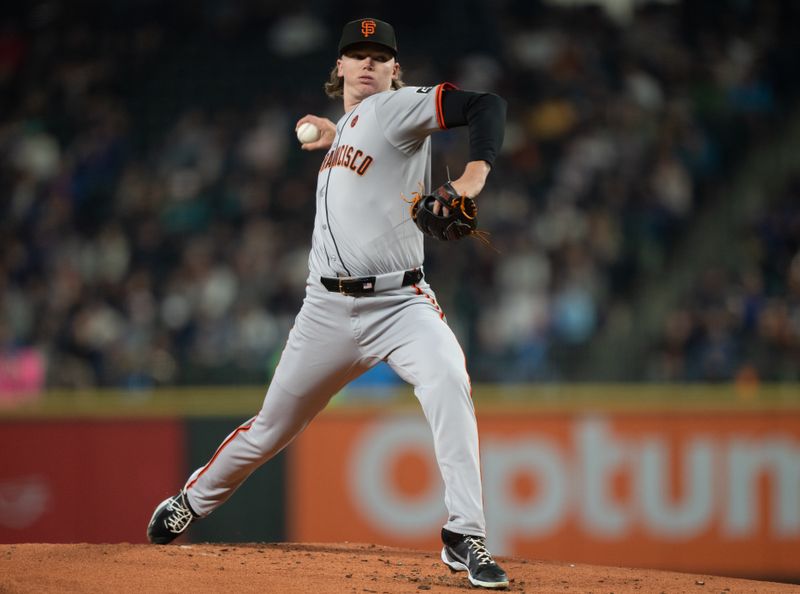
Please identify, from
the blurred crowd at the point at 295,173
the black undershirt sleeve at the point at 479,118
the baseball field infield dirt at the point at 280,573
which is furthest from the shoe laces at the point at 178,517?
the blurred crowd at the point at 295,173

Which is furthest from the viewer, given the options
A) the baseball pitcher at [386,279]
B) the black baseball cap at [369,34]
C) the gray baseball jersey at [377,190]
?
the black baseball cap at [369,34]

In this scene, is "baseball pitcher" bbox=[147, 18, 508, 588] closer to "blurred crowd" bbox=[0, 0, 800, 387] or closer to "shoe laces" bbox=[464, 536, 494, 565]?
"shoe laces" bbox=[464, 536, 494, 565]

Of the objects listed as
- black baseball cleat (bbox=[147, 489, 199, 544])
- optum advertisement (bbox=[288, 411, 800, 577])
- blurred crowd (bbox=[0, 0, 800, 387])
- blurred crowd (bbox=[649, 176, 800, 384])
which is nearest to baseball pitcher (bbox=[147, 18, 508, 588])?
black baseball cleat (bbox=[147, 489, 199, 544])

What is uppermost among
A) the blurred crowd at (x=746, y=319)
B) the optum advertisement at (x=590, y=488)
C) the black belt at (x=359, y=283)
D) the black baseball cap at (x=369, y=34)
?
the black baseball cap at (x=369, y=34)

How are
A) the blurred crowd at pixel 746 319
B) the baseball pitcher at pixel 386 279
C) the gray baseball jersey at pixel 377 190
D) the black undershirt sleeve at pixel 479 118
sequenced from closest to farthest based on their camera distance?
the black undershirt sleeve at pixel 479 118 < the baseball pitcher at pixel 386 279 < the gray baseball jersey at pixel 377 190 < the blurred crowd at pixel 746 319

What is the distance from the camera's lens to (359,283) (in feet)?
13.8

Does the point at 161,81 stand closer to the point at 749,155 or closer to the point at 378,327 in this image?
the point at 749,155

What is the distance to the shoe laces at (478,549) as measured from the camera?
155 inches

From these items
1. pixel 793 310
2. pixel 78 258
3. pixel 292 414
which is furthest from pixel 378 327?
pixel 78 258

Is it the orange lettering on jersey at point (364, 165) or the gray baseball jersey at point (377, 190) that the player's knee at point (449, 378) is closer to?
the gray baseball jersey at point (377, 190)

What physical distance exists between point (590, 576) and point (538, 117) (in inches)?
310

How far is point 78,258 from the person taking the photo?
1089 centimetres

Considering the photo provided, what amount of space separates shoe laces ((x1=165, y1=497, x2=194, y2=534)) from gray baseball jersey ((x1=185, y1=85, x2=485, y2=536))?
20.3 inches

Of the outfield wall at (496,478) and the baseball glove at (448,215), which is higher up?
the baseball glove at (448,215)
